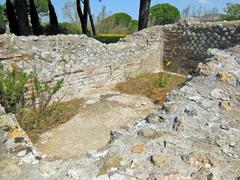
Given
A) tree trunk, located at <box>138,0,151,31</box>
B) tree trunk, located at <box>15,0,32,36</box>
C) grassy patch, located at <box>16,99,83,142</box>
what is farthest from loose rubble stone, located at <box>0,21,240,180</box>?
tree trunk, located at <box>15,0,32,36</box>

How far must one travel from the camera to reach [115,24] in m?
21.0

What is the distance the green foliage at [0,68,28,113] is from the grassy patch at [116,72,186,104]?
2.25 metres

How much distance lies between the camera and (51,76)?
5.90 metres

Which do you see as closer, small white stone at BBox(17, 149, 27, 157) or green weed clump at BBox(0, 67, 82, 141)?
small white stone at BBox(17, 149, 27, 157)

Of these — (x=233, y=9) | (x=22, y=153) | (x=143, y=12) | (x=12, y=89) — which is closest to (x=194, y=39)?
(x=143, y=12)

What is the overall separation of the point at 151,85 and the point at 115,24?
568 inches

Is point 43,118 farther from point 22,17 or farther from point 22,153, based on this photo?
point 22,17

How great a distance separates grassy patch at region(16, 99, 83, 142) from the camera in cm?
471

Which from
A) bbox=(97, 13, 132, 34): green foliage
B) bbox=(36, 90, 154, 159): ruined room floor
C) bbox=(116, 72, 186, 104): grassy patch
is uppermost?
bbox=(36, 90, 154, 159): ruined room floor

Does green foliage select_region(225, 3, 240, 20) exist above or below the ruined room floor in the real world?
above

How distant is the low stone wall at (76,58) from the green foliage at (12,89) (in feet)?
0.94

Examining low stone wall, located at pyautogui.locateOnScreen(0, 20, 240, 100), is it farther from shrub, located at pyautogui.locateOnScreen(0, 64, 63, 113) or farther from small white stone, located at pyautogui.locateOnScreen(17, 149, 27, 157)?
small white stone, located at pyautogui.locateOnScreen(17, 149, 27, 157)

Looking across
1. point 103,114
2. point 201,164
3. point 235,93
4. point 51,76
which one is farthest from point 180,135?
point 51,76

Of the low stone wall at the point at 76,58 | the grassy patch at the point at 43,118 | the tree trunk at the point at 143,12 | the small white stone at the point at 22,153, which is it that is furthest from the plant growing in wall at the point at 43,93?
the tree trunk at the point at 143,12
